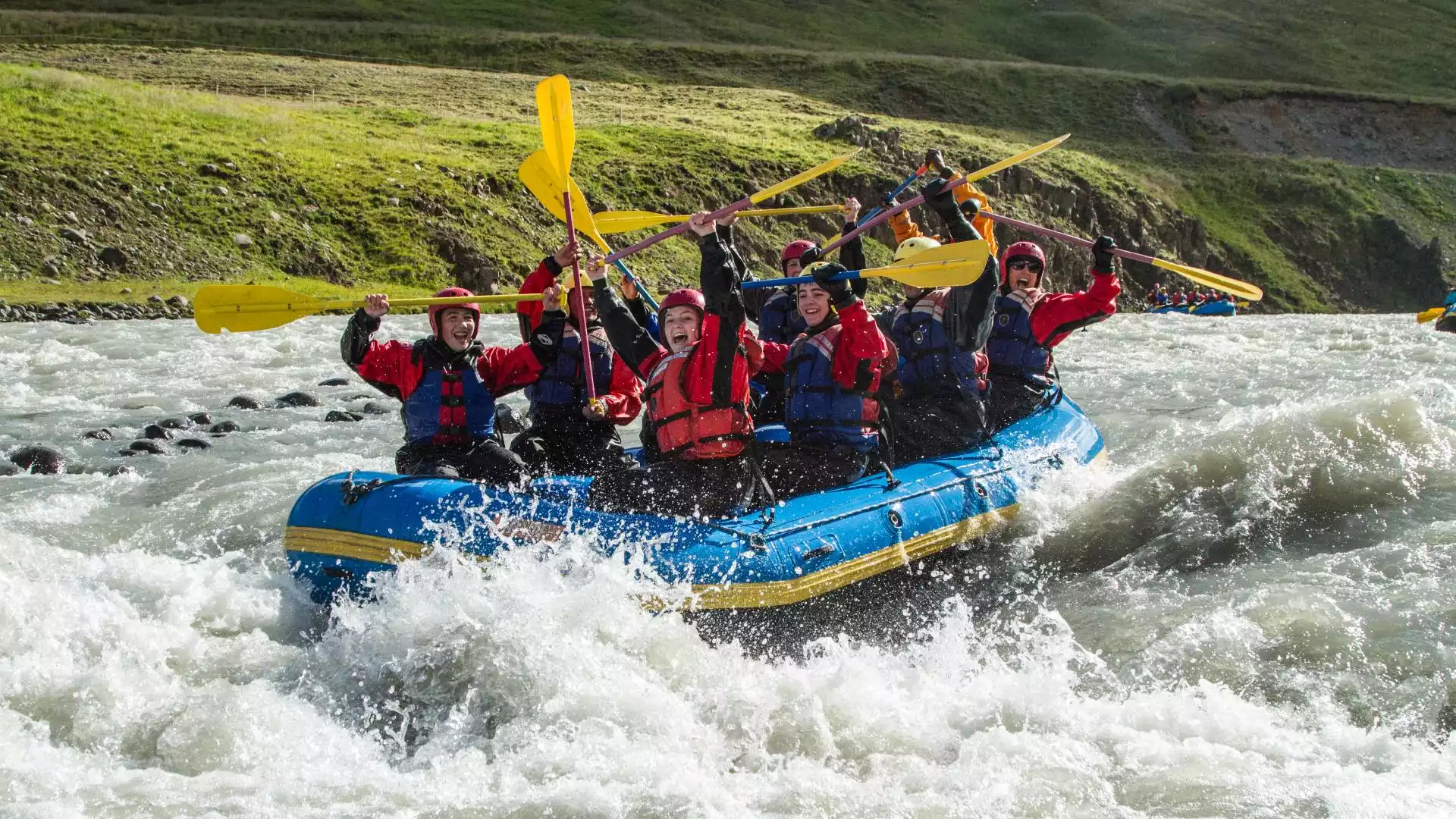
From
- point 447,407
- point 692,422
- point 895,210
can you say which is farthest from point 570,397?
point 895,210

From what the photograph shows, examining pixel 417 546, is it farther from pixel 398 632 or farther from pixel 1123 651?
pixel 1123 651

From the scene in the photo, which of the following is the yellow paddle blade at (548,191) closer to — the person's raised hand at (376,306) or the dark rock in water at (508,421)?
the dark rock in water at (508,421)

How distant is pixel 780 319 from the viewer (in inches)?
340

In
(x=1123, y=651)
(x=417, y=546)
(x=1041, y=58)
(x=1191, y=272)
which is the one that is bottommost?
(x=1123, y=651)

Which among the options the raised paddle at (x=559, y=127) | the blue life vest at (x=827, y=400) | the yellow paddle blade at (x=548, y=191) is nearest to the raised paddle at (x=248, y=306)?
the raised paddle at (x=559, y=127)

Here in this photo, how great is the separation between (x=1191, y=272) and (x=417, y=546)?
203 inches

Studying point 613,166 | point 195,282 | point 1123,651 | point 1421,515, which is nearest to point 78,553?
point 1123,651

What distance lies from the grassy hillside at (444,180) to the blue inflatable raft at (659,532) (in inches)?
479

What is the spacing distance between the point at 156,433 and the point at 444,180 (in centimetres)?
1321

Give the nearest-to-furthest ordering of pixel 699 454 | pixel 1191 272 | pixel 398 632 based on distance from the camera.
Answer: pixel 398 632 < pixel 699 454 < pixel 1191 272

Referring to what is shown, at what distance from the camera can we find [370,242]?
67.0 feet

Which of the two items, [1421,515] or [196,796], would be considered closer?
[196,796]

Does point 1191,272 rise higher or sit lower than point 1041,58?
lower

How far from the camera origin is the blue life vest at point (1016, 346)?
8.07 metres
